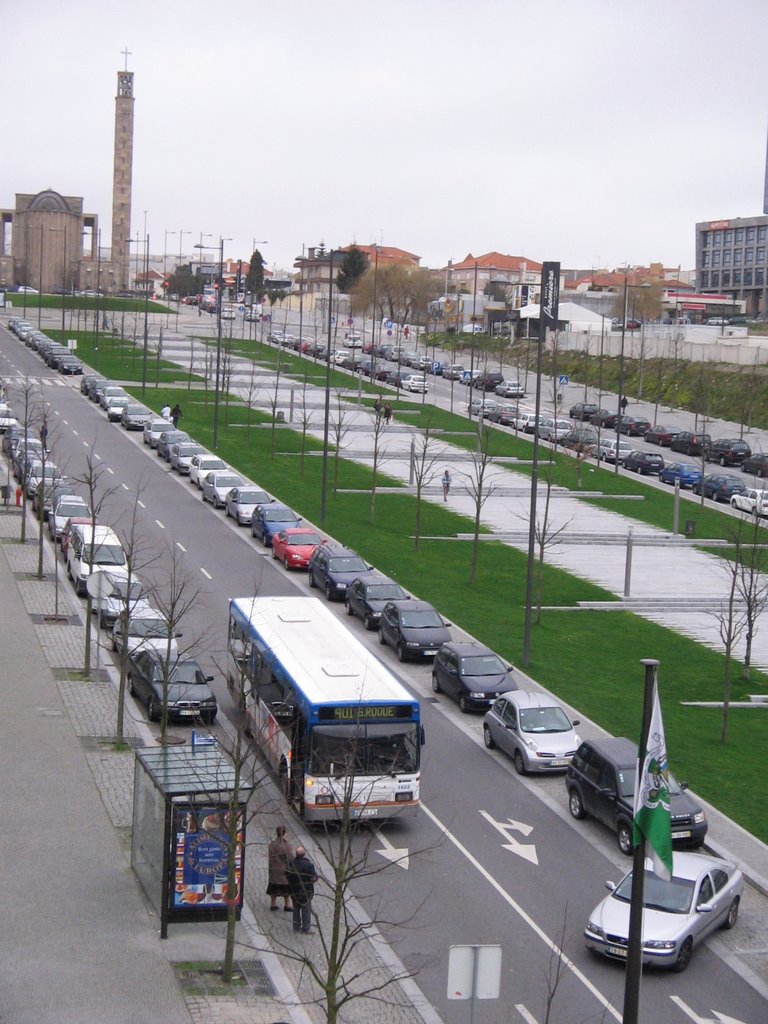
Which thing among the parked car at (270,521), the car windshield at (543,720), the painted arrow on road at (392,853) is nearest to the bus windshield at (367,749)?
the painted arrow on road at (392,853)

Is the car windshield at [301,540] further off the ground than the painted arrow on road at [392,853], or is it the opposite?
the car windshield at [301,540]

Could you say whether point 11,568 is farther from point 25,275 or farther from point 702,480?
point 25,275

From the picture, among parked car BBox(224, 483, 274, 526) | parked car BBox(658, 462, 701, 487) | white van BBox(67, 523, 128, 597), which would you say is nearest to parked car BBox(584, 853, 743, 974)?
white van BBox(67, 523, 128, 597)

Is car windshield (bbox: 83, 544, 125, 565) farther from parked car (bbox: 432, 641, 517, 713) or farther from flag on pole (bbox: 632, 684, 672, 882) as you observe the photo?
flag on pole (bbox: 632, 684, 672, 882)

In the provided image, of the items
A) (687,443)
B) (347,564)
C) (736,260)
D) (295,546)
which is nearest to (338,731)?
(347,564)

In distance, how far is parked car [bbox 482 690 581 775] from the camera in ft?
84.6

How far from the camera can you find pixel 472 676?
29.9 meters

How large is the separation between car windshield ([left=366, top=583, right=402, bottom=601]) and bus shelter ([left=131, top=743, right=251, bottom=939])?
17445 mm

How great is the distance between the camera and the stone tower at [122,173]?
189125 millimetres

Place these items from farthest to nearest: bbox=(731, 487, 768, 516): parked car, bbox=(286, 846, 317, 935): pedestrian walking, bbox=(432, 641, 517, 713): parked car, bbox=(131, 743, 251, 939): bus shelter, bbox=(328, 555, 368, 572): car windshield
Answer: bbox=(731, 487, 768, 516): parked car → bbox=(328, 555, 368, 572): car windshield → bbox=(432, 641, 517, 713): parked car → bbox=(286, 846, 317, 935): pedestrian walking → bbox=(131, 743, 251, 939): bus shelter

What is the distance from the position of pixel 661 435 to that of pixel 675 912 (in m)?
59.1

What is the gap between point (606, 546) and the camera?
50.0 meters

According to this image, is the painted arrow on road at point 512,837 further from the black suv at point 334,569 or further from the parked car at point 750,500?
the parked car at point 750,500

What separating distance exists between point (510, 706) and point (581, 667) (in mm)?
6785
